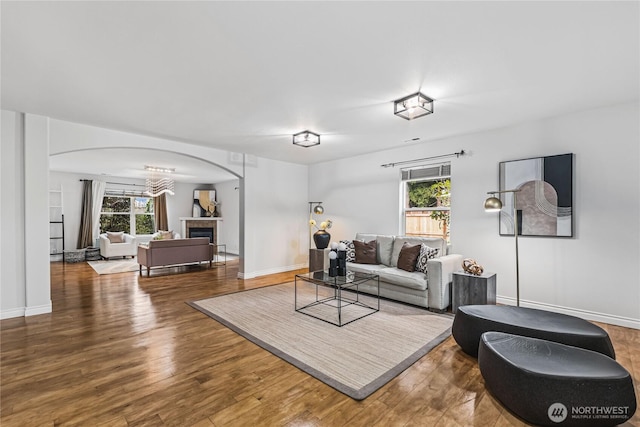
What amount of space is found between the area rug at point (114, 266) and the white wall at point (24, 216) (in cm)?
302

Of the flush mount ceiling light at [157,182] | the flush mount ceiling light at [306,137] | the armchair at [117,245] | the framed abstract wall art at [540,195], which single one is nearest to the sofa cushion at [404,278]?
the framed abstract wall art at [540,195]

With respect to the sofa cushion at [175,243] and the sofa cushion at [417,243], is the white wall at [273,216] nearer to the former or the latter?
the sofa cushion at [175,243]

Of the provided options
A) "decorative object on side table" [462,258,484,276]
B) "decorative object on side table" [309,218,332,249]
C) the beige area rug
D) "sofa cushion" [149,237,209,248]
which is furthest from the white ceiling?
"sofa cushion" [149,237,209,248]

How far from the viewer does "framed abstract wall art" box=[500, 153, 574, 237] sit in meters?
3.57

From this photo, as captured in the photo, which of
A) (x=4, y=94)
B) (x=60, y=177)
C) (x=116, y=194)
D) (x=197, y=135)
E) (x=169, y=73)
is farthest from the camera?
(x=116, y=194)

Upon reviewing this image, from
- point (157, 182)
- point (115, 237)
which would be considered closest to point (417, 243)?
point (157, 182)

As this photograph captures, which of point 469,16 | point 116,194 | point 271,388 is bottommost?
point 271,388

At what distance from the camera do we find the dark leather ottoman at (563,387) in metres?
1.63

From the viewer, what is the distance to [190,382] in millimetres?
2189

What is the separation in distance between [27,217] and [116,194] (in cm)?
640

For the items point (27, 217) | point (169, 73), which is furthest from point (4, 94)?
point (169, 73)

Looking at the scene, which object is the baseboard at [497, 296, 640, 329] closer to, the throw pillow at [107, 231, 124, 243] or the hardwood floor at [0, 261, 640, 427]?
the hardwood floor at [0, 261, 640, 427]

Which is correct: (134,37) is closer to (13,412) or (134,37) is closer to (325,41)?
(325,41)

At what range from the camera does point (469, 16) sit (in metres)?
1.84
